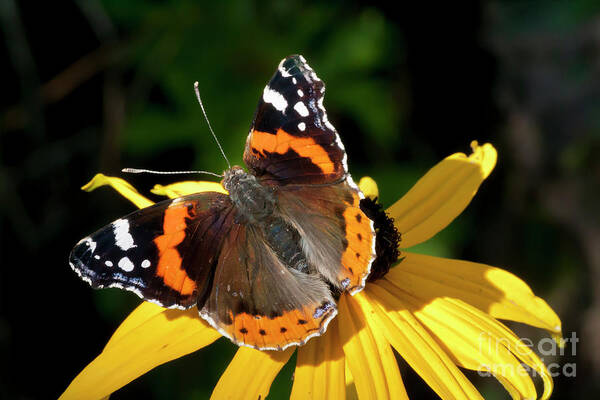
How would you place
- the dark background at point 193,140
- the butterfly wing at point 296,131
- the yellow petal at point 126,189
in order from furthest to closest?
the dark background at point 193,140
the yellow petal at point 126,189
the butterfly wing at point 296,131

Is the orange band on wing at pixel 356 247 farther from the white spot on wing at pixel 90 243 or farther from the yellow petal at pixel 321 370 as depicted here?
the white spot on wing at pixel 90 243

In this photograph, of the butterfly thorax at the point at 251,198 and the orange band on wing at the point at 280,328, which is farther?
the butterfly thorax at the point at 251,198

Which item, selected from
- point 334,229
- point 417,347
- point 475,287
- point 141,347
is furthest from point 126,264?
point 475,287

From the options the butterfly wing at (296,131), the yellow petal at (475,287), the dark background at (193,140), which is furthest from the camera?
the dark background at (193,140)

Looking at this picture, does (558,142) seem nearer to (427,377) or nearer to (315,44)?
(315,44)

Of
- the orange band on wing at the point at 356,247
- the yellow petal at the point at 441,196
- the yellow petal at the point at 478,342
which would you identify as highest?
Answer: the orange band on wing at the point at 356,247

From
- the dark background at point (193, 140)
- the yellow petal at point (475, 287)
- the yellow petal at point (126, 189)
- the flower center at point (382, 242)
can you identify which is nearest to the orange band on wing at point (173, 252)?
the yellow petal at point (126, 189)

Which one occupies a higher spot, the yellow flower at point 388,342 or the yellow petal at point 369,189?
the yellow petal at point 369,189

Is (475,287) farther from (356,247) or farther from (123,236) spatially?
(123,236)

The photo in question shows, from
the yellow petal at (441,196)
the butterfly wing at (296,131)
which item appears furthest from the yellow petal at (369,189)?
the butterfly wing at (296,131)
